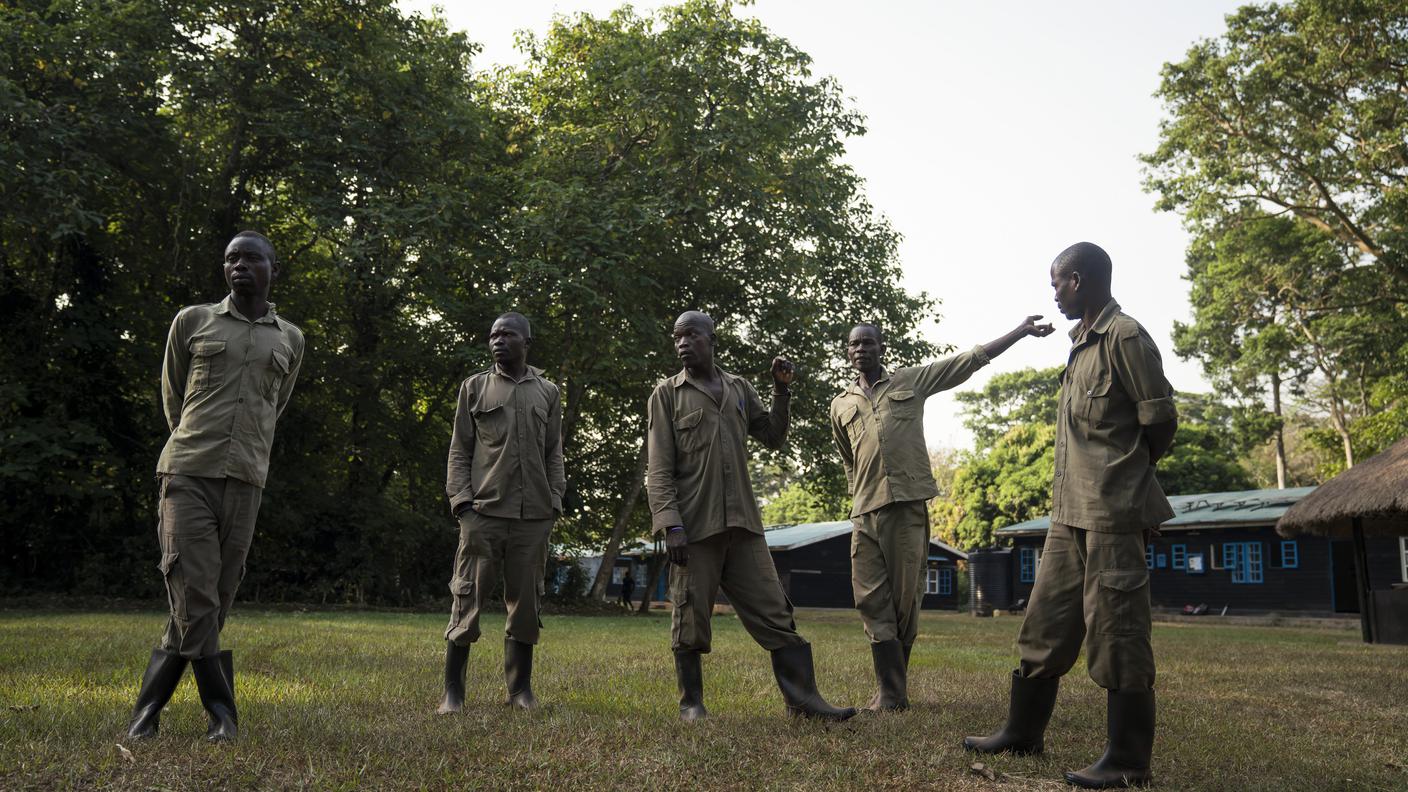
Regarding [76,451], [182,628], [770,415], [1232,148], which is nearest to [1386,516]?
[1232,148]

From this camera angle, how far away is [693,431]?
6.11 m

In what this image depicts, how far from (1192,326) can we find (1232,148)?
7.34 metres

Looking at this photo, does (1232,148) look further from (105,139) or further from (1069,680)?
(105,139)

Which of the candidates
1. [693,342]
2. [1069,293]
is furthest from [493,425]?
[1069,293]

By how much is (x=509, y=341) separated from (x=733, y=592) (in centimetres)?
198

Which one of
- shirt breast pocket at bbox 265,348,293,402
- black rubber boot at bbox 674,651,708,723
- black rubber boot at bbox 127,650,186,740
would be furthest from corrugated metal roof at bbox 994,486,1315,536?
black rubber boot at bbox 127,650,186,740

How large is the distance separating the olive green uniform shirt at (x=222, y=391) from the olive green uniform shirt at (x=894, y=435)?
11.9 feet

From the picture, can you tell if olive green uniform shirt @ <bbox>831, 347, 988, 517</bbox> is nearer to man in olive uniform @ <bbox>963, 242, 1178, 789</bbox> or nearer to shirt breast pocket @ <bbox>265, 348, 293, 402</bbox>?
man in olive uniform @ <bbox>963, 242, 1178, 789</bbox>

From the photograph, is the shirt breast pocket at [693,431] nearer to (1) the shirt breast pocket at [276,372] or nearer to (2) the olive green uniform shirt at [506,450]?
(2) the olive green uniform shirt at [506,450]

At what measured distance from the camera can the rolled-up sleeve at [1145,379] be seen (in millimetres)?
4520

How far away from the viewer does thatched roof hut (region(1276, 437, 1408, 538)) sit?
58.2 feet

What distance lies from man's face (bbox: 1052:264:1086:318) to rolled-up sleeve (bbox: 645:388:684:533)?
7.35ft

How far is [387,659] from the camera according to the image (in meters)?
8.98

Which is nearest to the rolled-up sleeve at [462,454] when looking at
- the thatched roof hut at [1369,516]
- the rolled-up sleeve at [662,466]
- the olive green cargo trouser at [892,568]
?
the rolled-up sleeve at [662,466]
